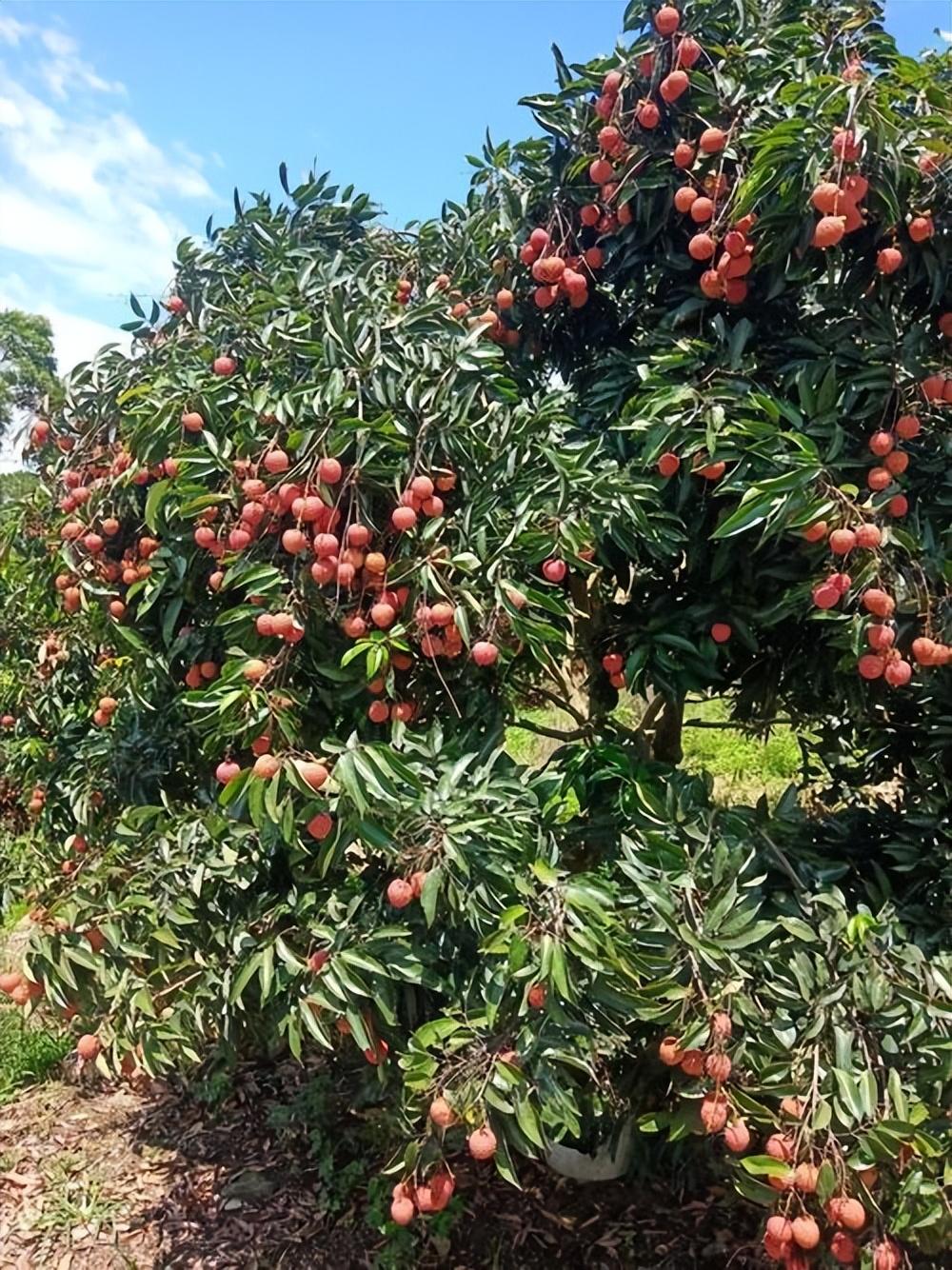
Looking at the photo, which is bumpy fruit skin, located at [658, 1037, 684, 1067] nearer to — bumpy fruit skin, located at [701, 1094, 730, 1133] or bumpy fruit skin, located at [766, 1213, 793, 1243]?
bumpy fruit skin, located at [701, 1094, 730, 1133]

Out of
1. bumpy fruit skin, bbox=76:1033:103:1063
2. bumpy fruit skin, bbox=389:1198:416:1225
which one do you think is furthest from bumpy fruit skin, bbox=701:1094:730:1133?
bumpy fruit skin, bbox=76:1033:103:1063

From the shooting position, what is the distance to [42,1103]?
3836 millimetres

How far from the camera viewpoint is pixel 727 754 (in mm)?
7328

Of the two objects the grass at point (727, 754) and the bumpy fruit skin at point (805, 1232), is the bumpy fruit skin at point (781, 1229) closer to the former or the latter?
the bumpy fruit skin at point (805, 1232)

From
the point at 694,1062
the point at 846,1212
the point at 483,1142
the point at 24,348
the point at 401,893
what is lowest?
the point at 483,1142

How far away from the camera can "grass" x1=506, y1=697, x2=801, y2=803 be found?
22.0 feet

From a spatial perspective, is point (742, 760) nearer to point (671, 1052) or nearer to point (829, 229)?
point (671, 1052)

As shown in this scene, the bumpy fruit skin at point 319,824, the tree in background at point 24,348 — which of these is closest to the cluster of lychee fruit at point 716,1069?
the bumpy fruit skin at point 319,824

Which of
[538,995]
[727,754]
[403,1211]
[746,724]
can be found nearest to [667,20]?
[746,724]

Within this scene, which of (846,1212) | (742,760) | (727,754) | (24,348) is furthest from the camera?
(24,348)

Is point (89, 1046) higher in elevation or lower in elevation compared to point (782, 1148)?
lower

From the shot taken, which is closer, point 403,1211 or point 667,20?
point 403,1211

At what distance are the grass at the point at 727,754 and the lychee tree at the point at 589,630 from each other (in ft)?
13.1

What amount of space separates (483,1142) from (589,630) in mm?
1267
